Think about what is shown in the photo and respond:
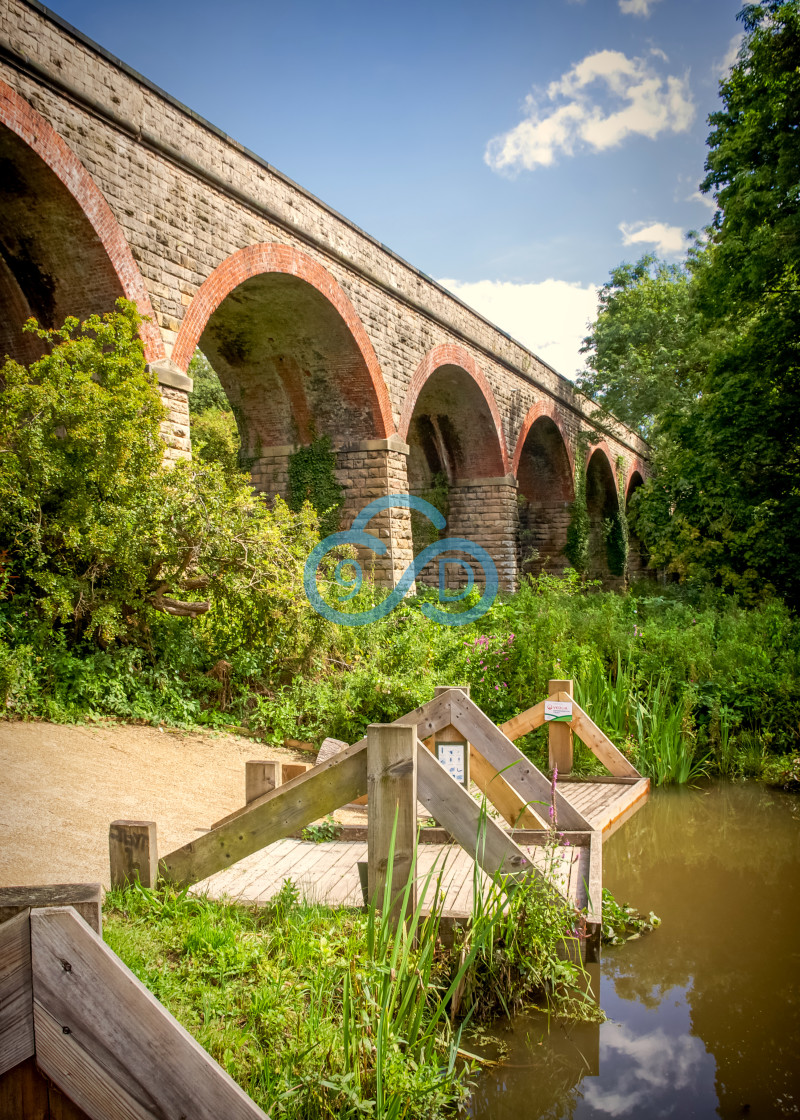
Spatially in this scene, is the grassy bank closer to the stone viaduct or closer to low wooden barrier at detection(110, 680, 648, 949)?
the stone viaduct

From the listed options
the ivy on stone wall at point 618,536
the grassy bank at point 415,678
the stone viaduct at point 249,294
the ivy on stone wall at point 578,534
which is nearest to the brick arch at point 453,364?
the stone viaduct at point 249,294

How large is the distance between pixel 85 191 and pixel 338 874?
7012 millimetres

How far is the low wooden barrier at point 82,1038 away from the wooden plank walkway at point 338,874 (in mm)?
1930

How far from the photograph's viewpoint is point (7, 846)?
4152 millimetres

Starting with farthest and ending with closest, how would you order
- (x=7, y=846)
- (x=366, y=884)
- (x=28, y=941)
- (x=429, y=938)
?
(x=7, y=846) → (x=366, y=884) → (x=429, y=938) → (x=28, y=941)

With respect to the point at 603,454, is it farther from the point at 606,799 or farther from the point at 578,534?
the point at 606,799

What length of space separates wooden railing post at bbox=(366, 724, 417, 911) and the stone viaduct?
6342 mm

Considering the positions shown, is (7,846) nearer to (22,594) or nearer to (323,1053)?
(323,1053)

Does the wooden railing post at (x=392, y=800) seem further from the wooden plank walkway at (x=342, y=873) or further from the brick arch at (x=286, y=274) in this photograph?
the brick arch at (x=286, y=274)

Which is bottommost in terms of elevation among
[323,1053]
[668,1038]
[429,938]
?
[668,1038]

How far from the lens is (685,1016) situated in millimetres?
3533

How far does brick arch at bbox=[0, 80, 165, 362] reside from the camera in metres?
7.18

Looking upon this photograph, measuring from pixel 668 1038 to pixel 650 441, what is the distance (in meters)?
31.9

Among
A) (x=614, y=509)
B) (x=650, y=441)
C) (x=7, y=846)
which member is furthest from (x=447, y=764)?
(x=650, y=441)
